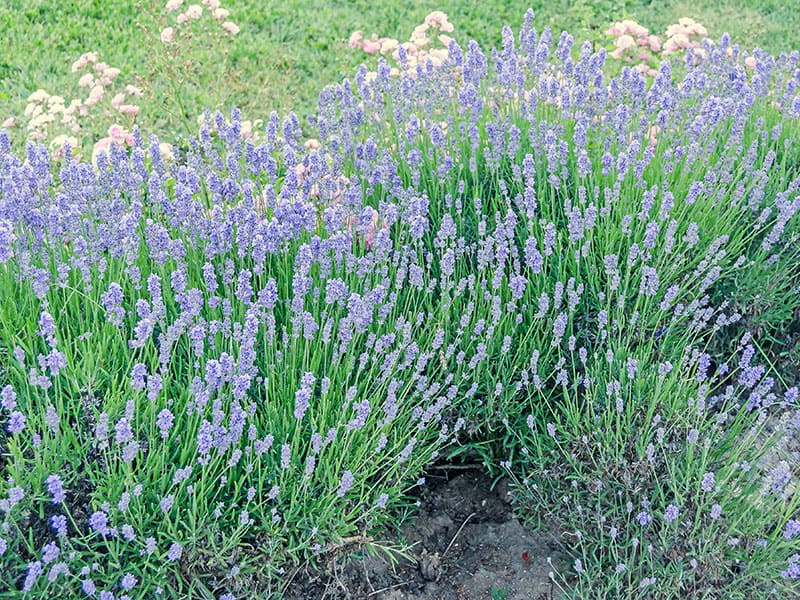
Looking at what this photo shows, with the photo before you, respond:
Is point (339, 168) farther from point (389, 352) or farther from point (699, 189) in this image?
point (699, 189)

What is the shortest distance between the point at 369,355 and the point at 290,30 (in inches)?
199

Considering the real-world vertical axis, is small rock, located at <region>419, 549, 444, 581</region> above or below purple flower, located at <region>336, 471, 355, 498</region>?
below

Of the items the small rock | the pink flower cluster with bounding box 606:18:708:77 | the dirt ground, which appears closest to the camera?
the dirt ground

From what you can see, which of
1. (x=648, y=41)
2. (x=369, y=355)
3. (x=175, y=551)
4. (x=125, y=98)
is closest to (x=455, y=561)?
(x=369, y=355)

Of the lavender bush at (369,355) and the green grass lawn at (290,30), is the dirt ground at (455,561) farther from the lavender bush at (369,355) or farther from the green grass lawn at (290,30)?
the green grass lawn at (290,30)

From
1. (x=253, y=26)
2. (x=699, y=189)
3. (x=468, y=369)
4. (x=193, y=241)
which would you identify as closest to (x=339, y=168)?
(x=193, y=241)

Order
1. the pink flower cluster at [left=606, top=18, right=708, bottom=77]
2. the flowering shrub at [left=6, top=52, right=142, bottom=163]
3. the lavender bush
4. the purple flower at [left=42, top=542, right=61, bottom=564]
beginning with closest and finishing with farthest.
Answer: the purple flower at [left=42, top=542, right=61, bottom=564], the lavender bush, the flowering shrub at [left=6, top=52, right=142, bottom=163], the pink flower cluster at [left=606, top=18, right=708, bottom=77]

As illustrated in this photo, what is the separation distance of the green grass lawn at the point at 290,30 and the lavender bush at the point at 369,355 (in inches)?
107

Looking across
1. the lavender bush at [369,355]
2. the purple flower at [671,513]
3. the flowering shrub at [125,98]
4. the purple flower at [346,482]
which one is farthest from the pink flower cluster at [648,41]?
the purple flower at [346,482]

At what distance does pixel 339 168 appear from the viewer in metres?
3.47

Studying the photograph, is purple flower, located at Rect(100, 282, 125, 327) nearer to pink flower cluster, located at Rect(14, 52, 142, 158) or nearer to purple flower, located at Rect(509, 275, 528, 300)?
purple flower, located at Rect(509, 275, 528, 300)

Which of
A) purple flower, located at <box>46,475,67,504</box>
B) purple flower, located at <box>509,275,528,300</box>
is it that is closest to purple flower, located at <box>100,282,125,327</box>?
purple flower, located at <box>46,475,67,504</box>

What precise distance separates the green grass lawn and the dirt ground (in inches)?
142

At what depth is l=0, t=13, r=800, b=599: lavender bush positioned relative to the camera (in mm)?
2297
